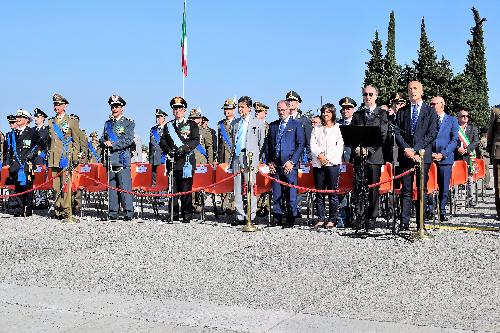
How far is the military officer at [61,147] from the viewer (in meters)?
13.3

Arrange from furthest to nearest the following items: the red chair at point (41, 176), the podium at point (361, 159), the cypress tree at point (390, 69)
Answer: the cypress tree at point (390, 69), the red chair at point (41, 176), the podium at point (361, 159)

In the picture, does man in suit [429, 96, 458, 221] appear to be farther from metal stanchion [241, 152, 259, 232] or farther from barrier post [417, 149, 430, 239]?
metal stanchion [241, 152, 259, 232]

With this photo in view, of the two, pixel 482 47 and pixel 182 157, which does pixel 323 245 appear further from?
pixel 482 47

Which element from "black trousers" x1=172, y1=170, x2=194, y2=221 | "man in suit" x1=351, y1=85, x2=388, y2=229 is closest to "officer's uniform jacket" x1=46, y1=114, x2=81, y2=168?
"black trousers" x1=172, y1=170, x2=194, y2=221

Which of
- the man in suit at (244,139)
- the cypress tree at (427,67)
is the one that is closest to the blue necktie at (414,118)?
the man in suit at (244,139)

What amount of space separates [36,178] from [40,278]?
7.70 m

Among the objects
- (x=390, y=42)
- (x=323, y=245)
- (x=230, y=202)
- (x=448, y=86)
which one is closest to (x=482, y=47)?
(x=390, y=42)

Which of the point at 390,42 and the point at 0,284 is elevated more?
the point at 390,42

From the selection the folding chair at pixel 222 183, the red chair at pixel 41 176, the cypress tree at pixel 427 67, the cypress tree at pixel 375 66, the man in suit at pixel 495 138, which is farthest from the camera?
the cypress tree at pixel 375 66

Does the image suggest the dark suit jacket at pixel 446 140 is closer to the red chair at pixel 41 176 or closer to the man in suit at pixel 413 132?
the man in suit at pixel 413 132

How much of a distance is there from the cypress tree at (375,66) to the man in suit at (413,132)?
49570 millimetres

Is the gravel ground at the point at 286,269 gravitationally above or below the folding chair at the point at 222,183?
below

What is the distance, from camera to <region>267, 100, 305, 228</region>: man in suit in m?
11.4

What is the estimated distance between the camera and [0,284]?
23.0 feet
